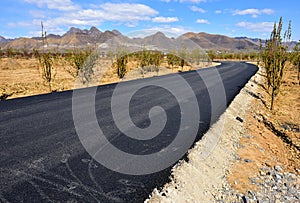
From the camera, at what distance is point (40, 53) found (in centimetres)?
1312

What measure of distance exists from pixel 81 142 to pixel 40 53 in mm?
10462

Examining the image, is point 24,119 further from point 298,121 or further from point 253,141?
point 298,121

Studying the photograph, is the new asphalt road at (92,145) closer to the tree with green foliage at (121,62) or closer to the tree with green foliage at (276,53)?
the tree with green foliage at (276,53)

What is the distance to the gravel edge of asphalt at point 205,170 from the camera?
3.02m

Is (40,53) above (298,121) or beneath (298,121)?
above

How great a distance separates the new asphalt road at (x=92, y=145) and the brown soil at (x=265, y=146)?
0.97 metres

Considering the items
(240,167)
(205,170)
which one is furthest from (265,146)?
(205,170)

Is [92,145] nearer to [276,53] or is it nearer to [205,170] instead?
[205,170]

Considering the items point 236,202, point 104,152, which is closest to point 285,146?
point 236,202

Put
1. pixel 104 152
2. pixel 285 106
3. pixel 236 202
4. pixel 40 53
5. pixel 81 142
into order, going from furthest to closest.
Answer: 1. pixel 40 53
2. pixel 285 106
3. pixel 81 142
4. pixel 104 152
5. pixel 236 202

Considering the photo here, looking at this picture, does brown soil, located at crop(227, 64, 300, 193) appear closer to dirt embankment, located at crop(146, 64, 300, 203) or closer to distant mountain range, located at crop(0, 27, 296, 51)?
dirt embankment, located at crop(146, 64, 300, 203)

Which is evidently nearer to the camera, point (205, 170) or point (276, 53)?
point (205, 170)

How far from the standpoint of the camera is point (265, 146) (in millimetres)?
5348

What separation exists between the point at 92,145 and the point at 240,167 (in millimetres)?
2731
